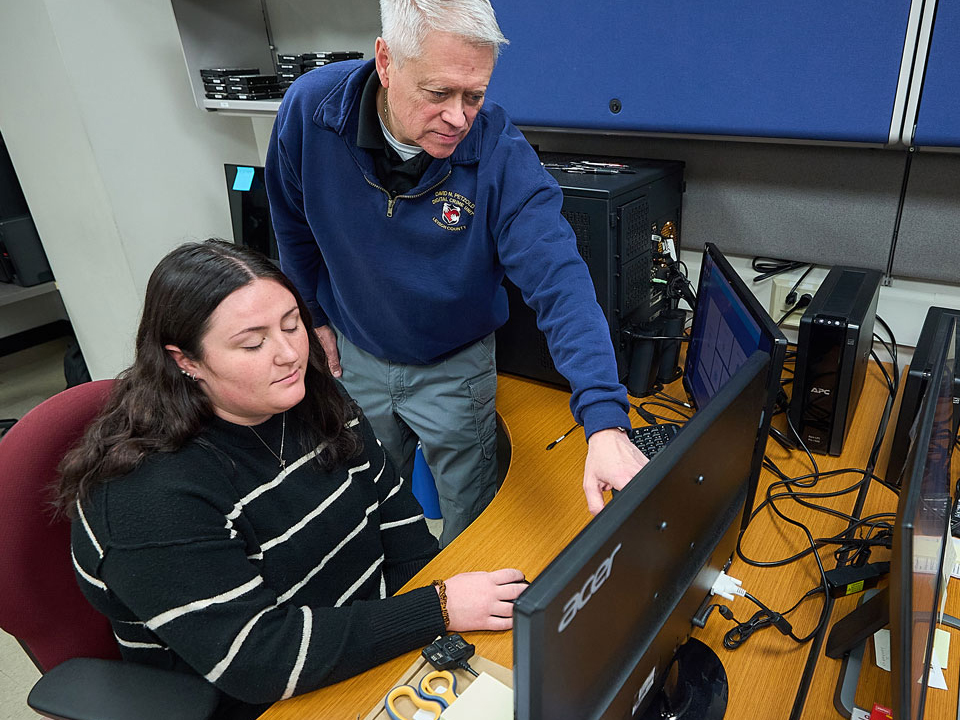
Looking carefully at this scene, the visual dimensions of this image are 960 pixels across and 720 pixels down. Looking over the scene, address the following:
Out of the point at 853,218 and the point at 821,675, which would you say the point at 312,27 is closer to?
the point at 853,218

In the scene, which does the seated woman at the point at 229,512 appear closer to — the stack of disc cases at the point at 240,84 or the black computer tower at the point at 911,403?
the black computer tower at the point at 911,403

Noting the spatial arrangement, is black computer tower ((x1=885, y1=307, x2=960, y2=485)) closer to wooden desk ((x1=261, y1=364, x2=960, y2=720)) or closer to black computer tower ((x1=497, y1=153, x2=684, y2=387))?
wooden desk ((x1=261, y1=364, x2=960, y2=720))

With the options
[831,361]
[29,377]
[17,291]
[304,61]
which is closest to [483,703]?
[831,361]

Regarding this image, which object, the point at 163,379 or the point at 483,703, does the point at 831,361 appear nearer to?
the point at 483,703

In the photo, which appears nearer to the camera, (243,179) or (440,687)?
(440,687)

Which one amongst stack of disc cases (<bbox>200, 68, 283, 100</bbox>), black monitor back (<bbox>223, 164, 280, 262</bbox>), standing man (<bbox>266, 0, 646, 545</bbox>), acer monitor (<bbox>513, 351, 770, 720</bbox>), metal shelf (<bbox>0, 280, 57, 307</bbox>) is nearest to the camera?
acer monitor (<bbox>513, 351, 770, 720</bbox>)

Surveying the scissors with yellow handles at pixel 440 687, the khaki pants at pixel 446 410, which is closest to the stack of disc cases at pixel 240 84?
the khaki pants at pixel 446 410

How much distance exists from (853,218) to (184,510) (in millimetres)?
1483

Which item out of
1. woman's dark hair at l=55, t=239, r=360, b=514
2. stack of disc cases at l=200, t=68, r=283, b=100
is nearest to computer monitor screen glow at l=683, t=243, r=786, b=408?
woman's dark hair at l=55, t=239, r=360, b=514

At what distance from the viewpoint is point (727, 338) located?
120cm

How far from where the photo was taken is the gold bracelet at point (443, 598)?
932mm

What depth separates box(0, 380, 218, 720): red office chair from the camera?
854mm

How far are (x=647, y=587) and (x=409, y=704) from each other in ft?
1.23

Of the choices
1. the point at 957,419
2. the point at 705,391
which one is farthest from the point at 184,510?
the point at 957,419
